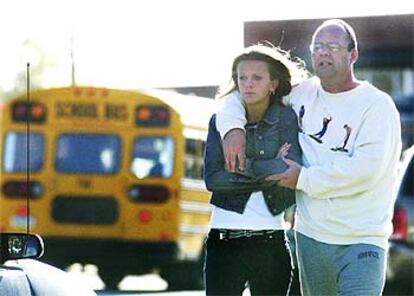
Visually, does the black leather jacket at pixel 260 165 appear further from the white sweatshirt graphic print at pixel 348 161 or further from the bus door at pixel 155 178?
the bus door at pixel 155 178

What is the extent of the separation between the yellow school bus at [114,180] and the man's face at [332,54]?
38.4ft

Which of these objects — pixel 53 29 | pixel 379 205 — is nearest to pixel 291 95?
pixel 379 205

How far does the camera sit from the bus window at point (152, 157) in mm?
17719

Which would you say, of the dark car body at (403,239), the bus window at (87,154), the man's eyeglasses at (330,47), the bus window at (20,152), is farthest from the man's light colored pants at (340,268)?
the bus window at (20,152)

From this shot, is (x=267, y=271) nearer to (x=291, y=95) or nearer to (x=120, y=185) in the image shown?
(x=291, y=95)

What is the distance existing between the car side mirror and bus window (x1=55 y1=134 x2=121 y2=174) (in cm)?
1311

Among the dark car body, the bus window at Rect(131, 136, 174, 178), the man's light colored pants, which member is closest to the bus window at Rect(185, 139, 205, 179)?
the bus window at Rect(131, 136, 174, 178)

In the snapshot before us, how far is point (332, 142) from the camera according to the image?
225 inches

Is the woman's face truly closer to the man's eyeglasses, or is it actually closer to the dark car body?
the man's eyeglasses

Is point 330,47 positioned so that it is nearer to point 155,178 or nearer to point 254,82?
point 254,82

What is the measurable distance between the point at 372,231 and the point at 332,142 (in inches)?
15.1

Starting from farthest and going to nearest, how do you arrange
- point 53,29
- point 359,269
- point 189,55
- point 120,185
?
1. point 120,185
2. point 189,55
3. point 53,29
4. point 359,269

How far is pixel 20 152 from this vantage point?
1828 cm

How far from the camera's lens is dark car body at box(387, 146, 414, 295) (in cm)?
1315
